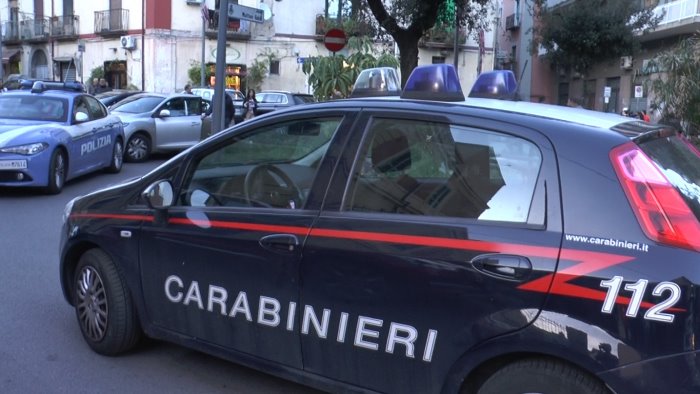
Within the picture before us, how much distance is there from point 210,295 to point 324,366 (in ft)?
2.55

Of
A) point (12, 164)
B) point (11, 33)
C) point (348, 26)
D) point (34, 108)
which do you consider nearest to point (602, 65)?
point (348, 26)

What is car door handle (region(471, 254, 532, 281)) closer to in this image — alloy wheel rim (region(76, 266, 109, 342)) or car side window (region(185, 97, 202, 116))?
alloy wheel rim (region(76, 266, 109, 342))

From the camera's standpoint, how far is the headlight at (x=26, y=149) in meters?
9.50

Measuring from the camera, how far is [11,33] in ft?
138

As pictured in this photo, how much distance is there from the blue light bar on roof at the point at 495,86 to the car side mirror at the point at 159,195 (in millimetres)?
1847

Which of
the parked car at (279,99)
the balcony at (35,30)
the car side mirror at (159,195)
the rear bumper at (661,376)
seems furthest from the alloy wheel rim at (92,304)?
the balcony at (35,30)

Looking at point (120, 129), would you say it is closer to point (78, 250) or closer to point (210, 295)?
point (78, 250)

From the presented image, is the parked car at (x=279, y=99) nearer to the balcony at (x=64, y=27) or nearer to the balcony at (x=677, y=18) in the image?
the balcony at (x=677, y=18)

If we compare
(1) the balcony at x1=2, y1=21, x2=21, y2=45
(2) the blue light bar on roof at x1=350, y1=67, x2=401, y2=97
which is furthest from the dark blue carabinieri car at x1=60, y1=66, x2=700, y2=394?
(1) the balcony at x1=2, y1=21, x2=21, y2=45

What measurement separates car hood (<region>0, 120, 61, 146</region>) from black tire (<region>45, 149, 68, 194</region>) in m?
0.35

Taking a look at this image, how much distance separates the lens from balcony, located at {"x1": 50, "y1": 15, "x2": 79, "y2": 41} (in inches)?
1484

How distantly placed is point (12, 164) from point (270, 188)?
23.0ft

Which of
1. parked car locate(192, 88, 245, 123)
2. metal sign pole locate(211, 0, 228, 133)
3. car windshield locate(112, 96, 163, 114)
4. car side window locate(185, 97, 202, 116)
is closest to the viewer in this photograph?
metal sign pole locate(211, 0, 228, 133)

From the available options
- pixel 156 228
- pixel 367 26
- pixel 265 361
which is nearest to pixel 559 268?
pixel 265 361
